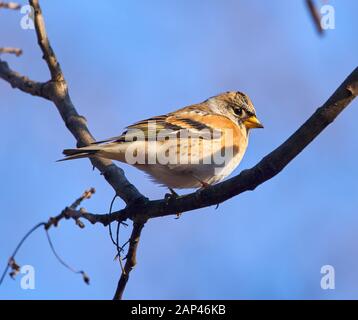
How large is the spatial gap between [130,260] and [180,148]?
4.20ft

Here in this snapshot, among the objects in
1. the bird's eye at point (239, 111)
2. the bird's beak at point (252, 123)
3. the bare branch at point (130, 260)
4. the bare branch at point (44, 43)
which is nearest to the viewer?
the bare branch at point (130, 260)

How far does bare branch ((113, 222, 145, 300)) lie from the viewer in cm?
314

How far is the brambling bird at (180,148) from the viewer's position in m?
4.08

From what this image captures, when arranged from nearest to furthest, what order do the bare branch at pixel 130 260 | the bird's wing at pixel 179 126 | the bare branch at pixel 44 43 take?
1. the bare branch at pixel 130 260
2. the bare branch at pixel 44 43
3. the bird's wing at pixel 179 126

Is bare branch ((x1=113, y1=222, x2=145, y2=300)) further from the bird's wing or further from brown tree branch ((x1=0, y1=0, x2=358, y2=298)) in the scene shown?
Answer: the bird's wing

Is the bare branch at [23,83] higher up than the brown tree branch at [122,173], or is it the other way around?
the bare branch at [23,83]

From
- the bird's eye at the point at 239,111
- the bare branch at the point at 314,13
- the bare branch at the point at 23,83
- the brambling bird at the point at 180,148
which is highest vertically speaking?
the bird's eye at the point at 239,111

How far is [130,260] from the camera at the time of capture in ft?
10.7

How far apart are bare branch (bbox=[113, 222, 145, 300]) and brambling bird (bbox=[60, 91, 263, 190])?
27.2 inches

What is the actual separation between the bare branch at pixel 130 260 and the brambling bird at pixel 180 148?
691 millimetres

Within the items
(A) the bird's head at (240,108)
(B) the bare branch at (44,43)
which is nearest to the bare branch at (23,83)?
(B) the bare branch at (44,43)

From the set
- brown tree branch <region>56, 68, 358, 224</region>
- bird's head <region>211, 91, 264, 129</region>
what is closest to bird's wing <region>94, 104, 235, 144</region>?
bird's head <region>211, 91, 264, 129</region>

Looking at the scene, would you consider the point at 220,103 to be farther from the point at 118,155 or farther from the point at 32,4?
the point at 32,4

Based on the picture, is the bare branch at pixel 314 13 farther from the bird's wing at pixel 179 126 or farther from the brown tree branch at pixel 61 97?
the bird's wing at pixel 179 126
